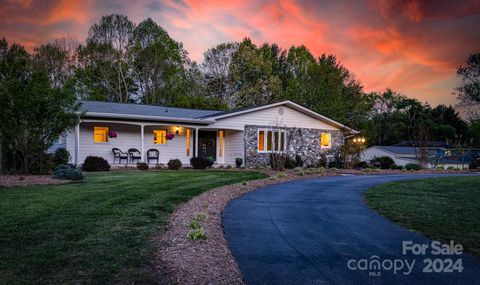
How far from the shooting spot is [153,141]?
21.3m

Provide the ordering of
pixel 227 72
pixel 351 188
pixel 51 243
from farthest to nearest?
pixel 227 72 → pixel 351 188 → pixel 51 243

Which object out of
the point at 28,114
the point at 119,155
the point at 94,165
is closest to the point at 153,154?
the point at 119,155

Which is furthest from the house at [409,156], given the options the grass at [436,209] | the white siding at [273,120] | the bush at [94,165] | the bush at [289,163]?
the bush at [94,165]

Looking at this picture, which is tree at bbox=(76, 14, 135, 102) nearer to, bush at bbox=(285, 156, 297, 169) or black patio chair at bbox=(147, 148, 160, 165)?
black patio chair at bbox=(147, 148, 160, 165)

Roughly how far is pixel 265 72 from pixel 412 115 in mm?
28618

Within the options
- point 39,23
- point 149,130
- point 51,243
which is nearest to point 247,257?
point 51,243

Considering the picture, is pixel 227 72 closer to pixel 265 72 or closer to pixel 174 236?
pixel 265 72

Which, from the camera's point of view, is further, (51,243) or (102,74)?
(102,74)

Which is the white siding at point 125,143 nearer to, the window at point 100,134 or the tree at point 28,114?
the window at point 100,134

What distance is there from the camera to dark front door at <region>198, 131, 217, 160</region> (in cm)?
2303

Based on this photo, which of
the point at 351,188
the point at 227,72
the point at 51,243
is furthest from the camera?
the point at 227,72

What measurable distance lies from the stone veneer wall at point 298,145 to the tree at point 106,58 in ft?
60.1

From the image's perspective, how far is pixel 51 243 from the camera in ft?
14.7

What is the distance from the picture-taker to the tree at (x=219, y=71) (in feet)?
130
